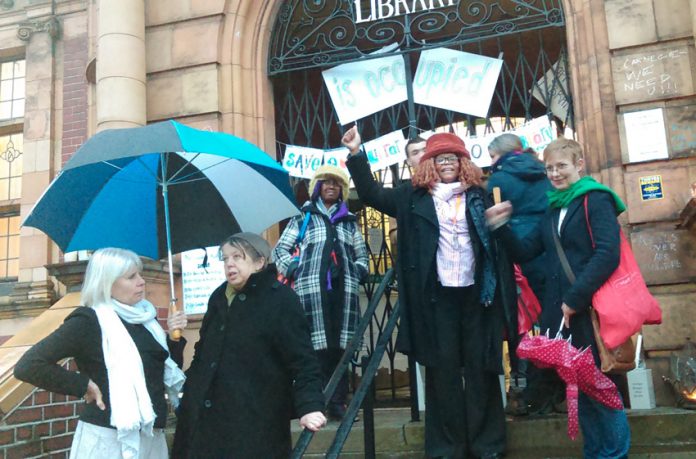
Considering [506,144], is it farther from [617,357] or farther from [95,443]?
[95,443]

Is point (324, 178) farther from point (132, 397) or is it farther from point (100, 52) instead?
point (100, 52)

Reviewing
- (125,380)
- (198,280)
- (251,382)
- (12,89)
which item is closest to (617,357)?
(251,382)

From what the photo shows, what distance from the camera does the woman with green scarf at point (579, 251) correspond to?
3414mm

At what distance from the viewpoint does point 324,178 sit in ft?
17.4

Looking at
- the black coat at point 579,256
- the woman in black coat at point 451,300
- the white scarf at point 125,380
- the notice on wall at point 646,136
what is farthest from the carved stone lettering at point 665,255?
the white scarf at point 125,380

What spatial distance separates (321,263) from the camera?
5148 millimetres

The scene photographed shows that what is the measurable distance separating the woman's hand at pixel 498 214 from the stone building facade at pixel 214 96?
72.4 inches

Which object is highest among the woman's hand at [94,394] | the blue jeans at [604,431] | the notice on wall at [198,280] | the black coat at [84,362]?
the notice on wall at [198,280]

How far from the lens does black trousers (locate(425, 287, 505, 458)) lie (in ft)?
12.4

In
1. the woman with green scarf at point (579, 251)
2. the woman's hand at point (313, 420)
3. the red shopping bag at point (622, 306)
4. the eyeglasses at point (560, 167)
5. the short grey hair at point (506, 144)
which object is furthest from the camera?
the short grey hair at point (506, 144)

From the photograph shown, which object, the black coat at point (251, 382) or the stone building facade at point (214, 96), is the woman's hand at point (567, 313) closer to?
the black coat at point (251, 382)

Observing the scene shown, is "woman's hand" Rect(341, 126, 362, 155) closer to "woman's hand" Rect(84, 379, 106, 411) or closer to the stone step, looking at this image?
"woman's hand" Rect(84, 379, 106, 411)

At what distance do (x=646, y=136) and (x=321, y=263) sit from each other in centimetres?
324

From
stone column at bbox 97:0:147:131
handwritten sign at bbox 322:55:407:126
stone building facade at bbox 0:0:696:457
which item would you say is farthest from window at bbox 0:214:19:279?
handwritten sign at bbox 322:55:407:126
